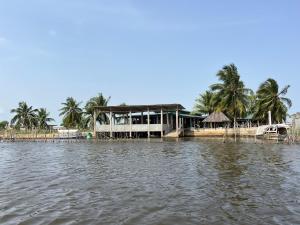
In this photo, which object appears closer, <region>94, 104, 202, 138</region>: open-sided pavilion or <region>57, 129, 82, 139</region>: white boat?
<region>94, 104, 202, 138</region>: open-sided pavilion

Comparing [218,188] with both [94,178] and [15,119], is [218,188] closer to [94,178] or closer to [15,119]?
[94,178]

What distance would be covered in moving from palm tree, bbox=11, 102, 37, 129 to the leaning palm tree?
148ft

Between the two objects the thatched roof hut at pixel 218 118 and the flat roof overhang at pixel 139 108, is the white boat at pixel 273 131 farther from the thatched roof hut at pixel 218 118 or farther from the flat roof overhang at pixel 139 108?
the flat roof overhang at pixel 139 108

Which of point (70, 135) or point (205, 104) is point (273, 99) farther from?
point (70, 135)

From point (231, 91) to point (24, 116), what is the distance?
49.2 m

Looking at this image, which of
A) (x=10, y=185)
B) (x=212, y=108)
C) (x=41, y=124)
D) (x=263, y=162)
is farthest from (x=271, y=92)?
(x=41, y=124)

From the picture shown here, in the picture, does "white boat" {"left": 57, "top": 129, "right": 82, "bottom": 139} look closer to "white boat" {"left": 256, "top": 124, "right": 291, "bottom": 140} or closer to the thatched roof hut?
the thatched roof hut

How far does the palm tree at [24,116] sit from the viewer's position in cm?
8169

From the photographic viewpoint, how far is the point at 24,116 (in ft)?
269

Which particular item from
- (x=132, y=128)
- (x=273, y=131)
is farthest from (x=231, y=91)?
(x=132, y=128)

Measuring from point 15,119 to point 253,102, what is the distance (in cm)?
5382

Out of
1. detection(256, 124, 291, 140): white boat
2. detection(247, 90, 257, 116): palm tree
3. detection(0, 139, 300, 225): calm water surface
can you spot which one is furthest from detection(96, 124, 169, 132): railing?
detection(0, 139, 300, 225): calm water surface

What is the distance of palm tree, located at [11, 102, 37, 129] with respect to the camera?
81688 mm

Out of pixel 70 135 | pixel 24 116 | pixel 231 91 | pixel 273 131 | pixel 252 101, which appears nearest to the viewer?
pixel 273 131
